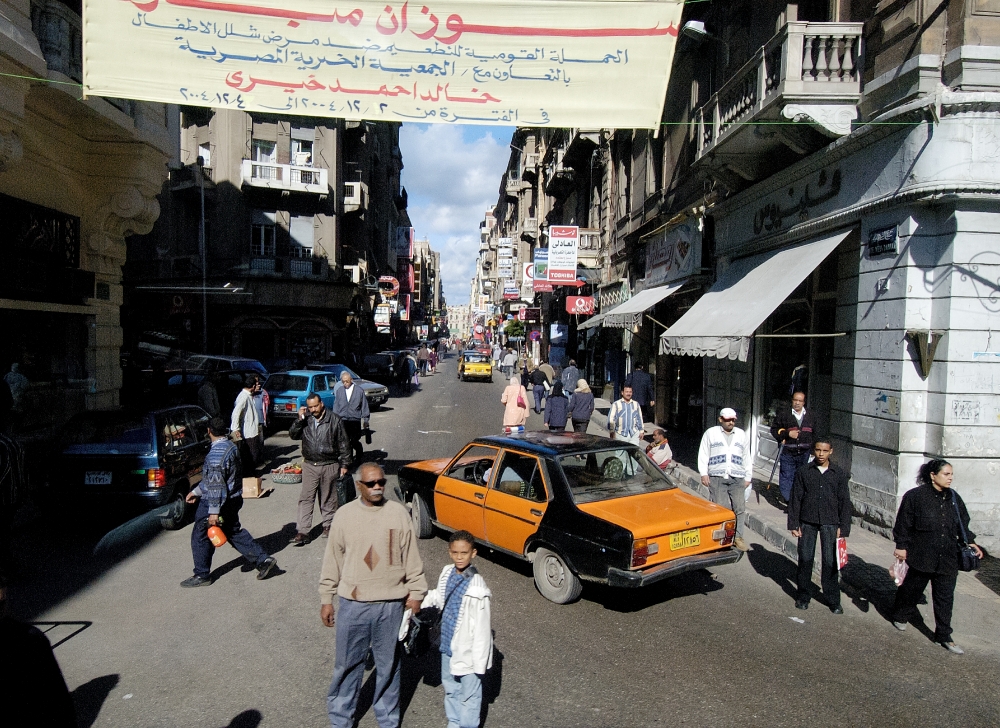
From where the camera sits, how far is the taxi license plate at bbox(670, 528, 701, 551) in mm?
5754

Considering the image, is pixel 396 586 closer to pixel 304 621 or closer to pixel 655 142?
pixel 304 621

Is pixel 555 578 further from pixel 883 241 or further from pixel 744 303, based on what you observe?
pixel 744 303

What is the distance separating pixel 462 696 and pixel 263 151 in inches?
1343

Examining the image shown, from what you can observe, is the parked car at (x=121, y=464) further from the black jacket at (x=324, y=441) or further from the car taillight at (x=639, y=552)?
the car taillight at (x=639, y=552)

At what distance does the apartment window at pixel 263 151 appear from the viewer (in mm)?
32906

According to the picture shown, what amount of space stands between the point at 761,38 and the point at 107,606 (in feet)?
45.2

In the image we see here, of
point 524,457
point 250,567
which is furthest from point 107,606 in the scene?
point 524,457

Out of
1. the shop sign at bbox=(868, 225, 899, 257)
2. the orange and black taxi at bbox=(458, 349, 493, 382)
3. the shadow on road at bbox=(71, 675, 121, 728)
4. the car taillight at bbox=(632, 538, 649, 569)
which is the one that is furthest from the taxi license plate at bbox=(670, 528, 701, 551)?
the orange and black taxi at bbox=(458, 349, 493, 382)

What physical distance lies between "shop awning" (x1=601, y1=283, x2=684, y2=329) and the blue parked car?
759cm

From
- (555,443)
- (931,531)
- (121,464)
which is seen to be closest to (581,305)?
(555,443)

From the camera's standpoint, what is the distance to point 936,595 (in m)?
5.41

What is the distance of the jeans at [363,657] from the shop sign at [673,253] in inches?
515

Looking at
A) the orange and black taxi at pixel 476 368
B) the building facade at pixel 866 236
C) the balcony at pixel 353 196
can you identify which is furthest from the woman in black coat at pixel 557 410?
the balcony at pixel 353 196

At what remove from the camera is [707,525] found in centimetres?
600
